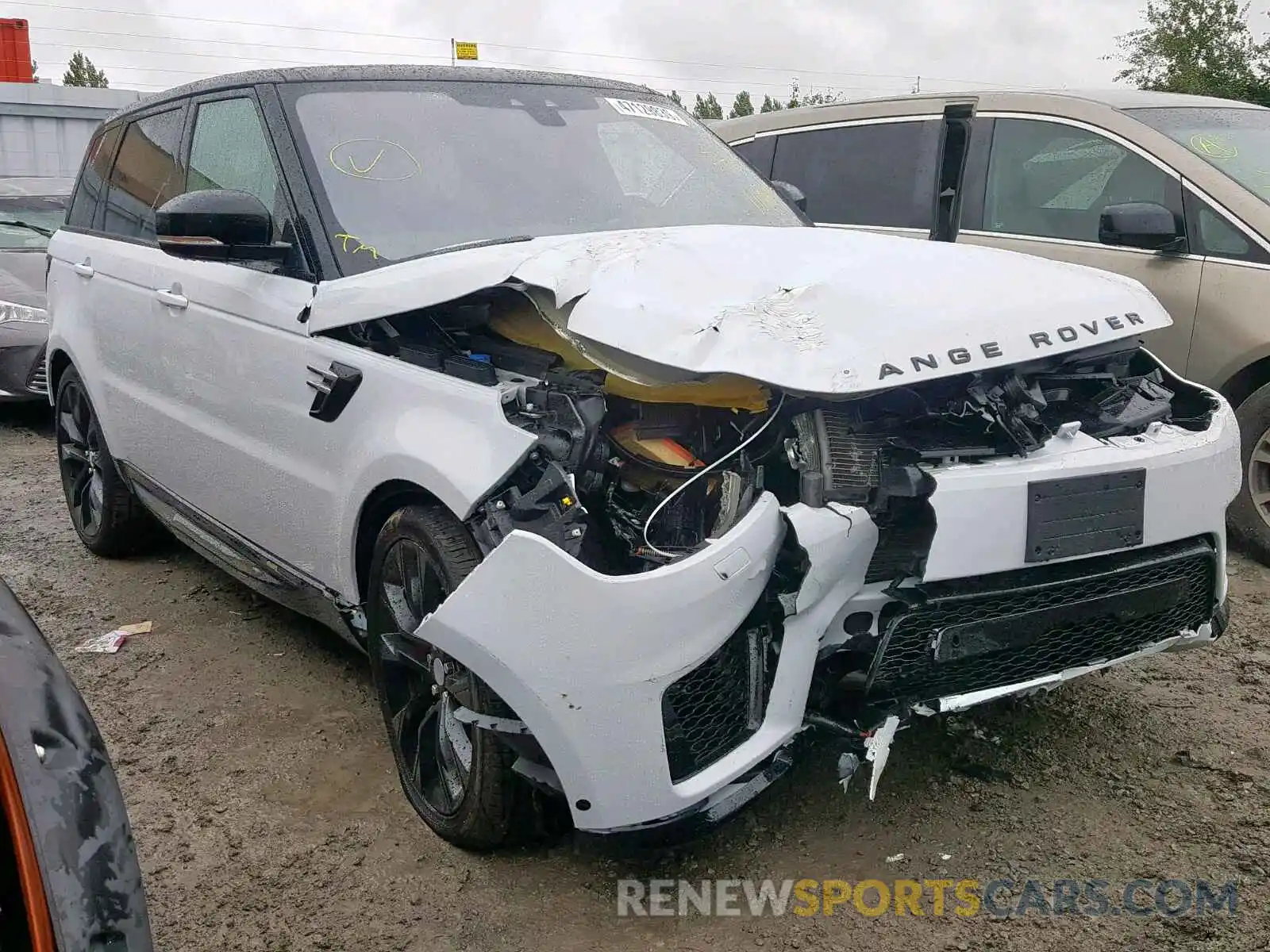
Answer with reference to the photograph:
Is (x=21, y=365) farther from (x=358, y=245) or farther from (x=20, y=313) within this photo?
(x=358, y=245)

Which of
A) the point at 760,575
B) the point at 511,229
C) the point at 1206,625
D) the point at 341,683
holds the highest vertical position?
the point at 511,229

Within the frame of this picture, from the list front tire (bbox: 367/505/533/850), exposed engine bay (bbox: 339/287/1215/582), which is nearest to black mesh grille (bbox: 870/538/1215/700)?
exposed engine bay (bbox: 339/287/1215/582)

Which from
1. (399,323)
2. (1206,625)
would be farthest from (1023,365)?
(399,323)

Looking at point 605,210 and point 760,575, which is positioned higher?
point 605,210

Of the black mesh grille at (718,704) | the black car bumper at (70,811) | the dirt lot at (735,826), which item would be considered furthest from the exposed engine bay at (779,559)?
the black car bumper at (70,811)

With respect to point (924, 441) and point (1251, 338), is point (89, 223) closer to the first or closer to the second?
point (924, 441)

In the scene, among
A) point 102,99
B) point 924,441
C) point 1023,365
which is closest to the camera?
point 924,441

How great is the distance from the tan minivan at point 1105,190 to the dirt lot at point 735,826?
49.0 inches

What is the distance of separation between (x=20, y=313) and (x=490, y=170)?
5.99 m

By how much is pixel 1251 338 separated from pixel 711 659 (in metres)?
3.26

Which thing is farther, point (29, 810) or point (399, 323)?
point (399, 323)

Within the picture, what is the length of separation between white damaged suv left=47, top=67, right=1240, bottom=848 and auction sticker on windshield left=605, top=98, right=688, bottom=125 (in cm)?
61

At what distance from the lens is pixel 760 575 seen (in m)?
2.27

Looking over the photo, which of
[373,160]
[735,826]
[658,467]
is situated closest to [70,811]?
[658,467]
